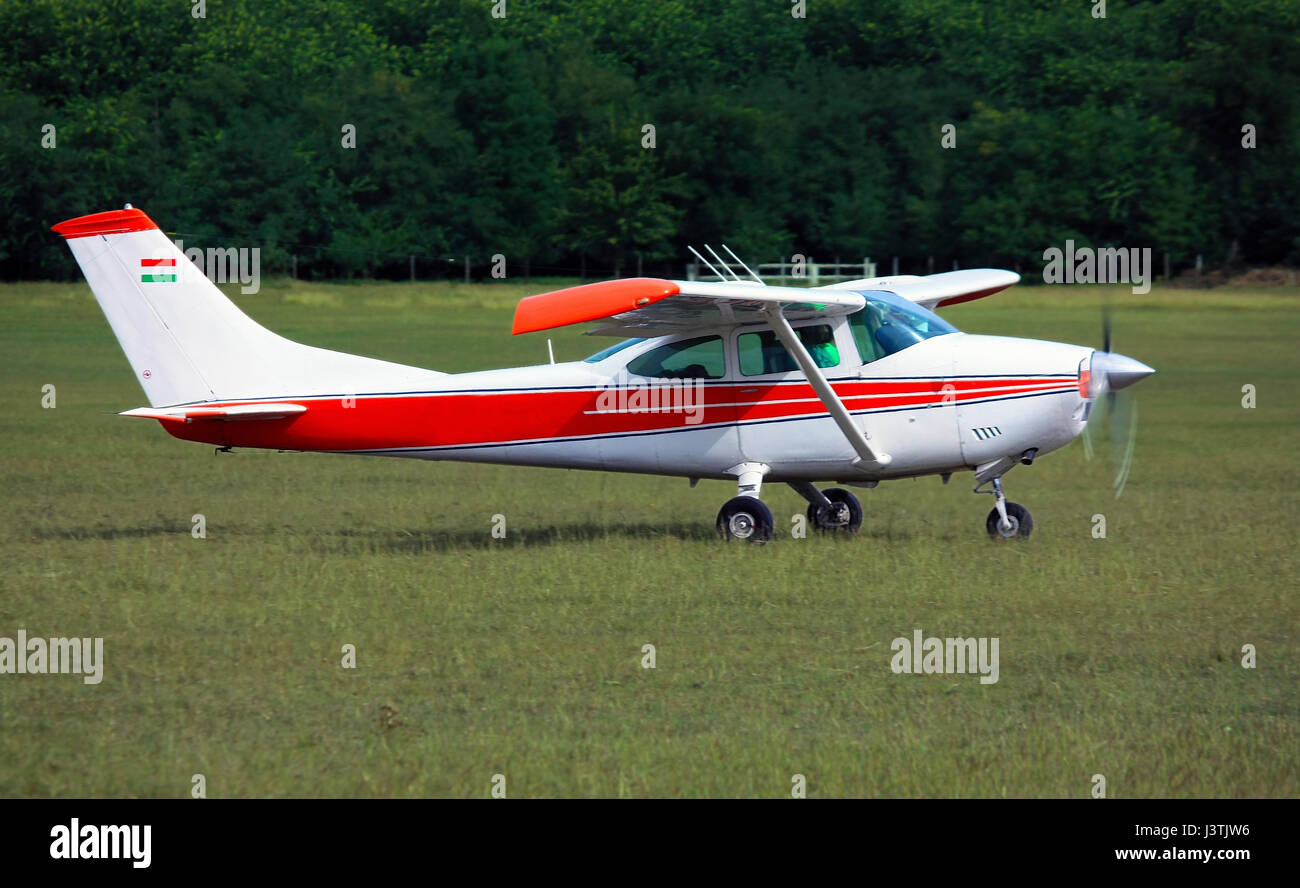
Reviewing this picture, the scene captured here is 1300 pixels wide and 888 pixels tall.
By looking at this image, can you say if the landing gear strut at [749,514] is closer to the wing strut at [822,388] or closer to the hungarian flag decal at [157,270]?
the wing strut at [822,388]

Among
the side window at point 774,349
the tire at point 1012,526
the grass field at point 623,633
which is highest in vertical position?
the side window at point 774,349

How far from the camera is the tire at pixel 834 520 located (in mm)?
13039

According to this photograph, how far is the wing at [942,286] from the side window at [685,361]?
172 centimetres

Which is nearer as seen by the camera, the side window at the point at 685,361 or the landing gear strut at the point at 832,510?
the side window at the point at 685,361

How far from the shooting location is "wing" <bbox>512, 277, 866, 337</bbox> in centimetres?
999

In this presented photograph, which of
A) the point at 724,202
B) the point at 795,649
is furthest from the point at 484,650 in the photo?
the point at 724,202

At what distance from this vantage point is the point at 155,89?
57250mm

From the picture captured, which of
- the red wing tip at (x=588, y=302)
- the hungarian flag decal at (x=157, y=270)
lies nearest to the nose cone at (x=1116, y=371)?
the red wing tip at (x=588, y=302)

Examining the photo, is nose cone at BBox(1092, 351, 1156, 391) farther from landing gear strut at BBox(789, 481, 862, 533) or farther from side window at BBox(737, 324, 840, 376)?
landing gear strut at BBox(789, 481, 862, 533)

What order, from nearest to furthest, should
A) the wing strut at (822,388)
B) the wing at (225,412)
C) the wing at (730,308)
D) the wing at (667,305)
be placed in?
1. the wing at (667,305)
2. the wing at (730,308)
3. the wing strut at (822,388)
4. the wing at (225,412)

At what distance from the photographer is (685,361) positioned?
1234cm

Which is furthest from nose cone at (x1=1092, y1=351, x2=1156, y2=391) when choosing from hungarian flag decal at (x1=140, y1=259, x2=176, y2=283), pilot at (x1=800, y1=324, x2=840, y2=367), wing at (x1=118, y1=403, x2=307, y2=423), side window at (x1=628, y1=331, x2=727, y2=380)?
hungarian flag decal at (x1=140, y1=259, x2=176, y2=283)

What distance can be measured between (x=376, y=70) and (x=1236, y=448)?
156ft

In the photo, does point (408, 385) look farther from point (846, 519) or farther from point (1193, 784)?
point (1193, 784)
